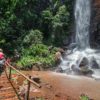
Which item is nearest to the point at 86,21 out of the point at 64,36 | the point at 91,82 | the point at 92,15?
the point at 92,15

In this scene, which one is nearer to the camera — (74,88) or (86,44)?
(74,88)

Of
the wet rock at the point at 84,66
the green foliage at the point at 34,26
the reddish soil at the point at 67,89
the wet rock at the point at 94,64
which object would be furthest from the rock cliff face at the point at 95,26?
the reddish soil at the point at 67,89

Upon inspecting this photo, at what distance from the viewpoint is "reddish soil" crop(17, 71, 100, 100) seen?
13.1 meters

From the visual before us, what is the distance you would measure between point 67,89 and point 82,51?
11.7 m

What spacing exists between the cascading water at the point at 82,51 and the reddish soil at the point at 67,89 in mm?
3028

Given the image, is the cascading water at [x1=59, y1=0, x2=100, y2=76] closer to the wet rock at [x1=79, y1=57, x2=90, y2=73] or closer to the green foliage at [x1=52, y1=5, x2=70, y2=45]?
the wet rock at [x1=79, y1=57, x2=90, y2=73]

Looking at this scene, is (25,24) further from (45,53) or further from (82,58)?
(82,58)

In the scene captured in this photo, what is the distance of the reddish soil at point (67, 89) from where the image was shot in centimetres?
1313

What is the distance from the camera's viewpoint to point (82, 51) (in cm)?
2666

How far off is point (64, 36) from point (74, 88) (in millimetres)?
12190

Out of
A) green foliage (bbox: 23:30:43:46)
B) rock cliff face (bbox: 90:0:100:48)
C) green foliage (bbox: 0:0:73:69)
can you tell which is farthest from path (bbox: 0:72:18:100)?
rock cliff face (bbox: 90:0:100:48)

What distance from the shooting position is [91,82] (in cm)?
1797

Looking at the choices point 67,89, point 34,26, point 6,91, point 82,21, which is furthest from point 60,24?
point 6,91

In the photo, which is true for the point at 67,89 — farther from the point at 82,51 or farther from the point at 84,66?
the point at 82,51
